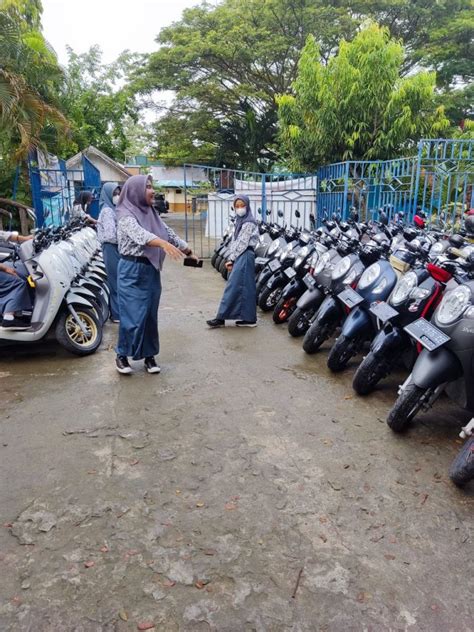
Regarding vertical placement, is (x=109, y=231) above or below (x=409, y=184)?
below

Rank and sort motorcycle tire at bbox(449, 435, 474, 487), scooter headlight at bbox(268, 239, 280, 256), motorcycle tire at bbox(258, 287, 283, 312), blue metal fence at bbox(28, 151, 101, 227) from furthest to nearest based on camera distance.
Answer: blue metal fence at bbox(28, 151, 101, 227) → scooter headlight at bbox(268, 239, 280, 256) → motorcycle tire at bbox(258, 287, 283, 312) → motorcycle tire at bbox(449, 435, 474, 487)

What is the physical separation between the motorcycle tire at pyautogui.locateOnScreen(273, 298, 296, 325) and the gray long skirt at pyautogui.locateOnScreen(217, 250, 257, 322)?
1.02 ft

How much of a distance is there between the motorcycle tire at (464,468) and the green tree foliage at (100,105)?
1797 centimetres

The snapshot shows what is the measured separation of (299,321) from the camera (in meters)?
5.07

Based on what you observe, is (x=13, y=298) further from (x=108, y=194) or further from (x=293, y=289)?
(x=293, y=289)

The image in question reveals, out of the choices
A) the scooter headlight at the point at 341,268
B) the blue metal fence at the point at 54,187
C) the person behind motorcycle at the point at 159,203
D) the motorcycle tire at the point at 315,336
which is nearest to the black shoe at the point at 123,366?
the person behind motorcycle at the point at 159,203

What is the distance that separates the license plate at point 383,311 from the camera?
10.6 ft

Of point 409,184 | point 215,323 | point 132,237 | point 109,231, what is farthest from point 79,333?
point 409,184

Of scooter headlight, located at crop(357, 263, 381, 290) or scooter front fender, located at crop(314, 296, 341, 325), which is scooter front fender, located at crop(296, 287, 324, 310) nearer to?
scooter front fender, located at crop(314, 296, 341, 325)

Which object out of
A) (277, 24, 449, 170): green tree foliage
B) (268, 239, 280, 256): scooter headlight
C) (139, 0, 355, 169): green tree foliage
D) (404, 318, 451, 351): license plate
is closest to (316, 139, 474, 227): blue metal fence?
(277, 24, 449, 170): green tree foliage

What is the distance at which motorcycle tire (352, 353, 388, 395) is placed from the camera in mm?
3400

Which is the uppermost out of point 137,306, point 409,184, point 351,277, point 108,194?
point 409,184

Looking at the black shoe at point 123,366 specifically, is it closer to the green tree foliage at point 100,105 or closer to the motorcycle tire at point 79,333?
the motorcycle tire at point 79,333

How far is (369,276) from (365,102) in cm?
687
